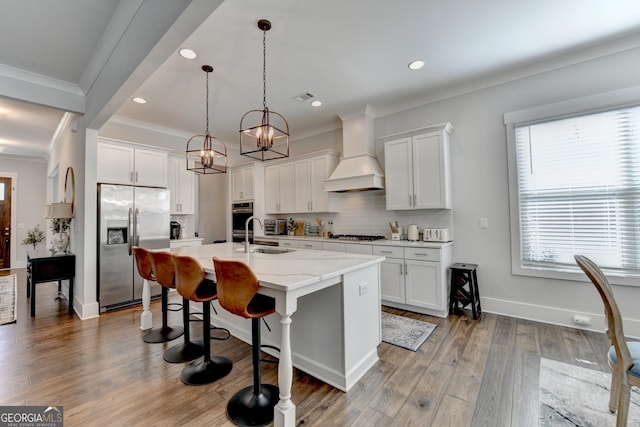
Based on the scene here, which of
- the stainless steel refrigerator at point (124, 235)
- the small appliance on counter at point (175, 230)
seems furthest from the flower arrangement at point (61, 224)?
the small appliance on counter at point (175, 230)

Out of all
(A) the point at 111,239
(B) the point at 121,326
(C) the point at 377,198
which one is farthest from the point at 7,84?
(C) the point at 377,198

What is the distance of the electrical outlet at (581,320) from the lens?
9.58ft

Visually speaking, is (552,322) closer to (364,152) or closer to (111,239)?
(364,152)

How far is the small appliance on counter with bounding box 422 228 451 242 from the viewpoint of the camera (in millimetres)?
3680

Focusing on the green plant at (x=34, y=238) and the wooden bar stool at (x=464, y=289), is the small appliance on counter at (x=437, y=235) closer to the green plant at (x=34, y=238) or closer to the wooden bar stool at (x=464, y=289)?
the wooden bar stool at (x=464, y=289)

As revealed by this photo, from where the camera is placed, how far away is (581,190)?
9.89ft

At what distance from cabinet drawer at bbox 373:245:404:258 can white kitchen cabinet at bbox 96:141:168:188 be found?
366 cm

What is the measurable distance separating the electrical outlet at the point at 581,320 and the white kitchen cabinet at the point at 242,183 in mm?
5219

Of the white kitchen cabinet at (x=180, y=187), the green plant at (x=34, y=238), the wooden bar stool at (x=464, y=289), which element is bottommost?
the wooden bar stool at (x=464, y=289)

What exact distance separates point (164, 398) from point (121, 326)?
1.81 m

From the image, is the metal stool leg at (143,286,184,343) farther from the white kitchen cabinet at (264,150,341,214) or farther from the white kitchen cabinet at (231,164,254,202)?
the white kitchen cabinet at (231,164,254,202)

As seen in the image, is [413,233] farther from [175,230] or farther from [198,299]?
[175,230]

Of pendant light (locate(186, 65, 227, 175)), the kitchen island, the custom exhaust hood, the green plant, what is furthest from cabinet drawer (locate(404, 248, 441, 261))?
the green plant

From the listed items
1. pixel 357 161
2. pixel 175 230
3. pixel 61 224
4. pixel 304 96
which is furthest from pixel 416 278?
pixel 61 224
